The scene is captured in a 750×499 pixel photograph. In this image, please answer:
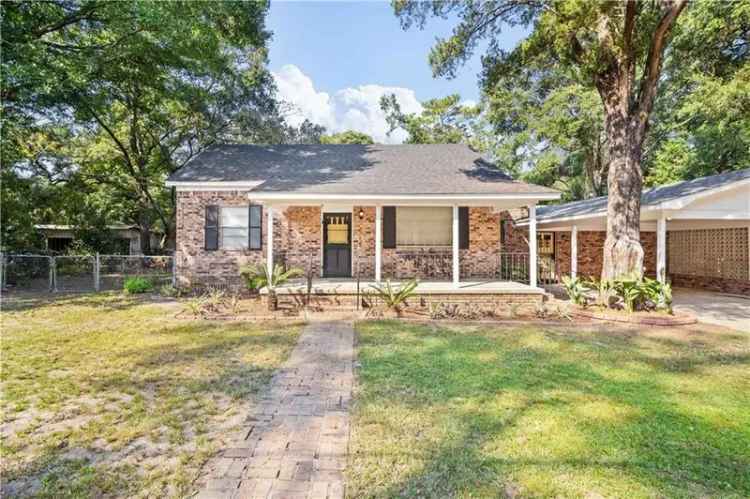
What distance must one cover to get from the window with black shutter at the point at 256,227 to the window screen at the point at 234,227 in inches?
6.4

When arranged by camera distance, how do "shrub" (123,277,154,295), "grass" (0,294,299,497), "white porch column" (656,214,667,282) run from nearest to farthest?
"grass" (0,294,299,497) → "white porch column" (656,214,667,282) → "shrub" (123,277,154,295)

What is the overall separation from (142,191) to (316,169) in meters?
11.6

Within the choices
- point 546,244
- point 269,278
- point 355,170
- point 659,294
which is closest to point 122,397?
point 269,278

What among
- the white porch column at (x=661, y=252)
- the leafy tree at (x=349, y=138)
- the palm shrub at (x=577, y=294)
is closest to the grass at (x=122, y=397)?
the palm shrub at (x=577, y=294)

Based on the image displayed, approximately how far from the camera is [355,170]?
11.8 metres

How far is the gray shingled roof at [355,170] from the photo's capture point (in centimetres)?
970

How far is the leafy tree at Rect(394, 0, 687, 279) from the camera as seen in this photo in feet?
26.9

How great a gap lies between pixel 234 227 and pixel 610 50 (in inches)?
437

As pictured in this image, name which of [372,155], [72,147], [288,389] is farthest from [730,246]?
[72,147]

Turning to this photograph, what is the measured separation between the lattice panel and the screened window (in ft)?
31.1

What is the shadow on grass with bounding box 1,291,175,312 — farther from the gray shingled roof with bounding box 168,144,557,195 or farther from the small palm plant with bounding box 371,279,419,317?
the small palm plant with bounding box 371,279,419,317

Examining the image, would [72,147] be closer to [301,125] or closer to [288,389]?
[301,125]

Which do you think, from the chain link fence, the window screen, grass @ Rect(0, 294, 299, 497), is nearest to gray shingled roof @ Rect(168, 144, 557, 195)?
the window screen

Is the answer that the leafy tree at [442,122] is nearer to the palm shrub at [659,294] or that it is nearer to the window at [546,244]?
the window at [546,244]
